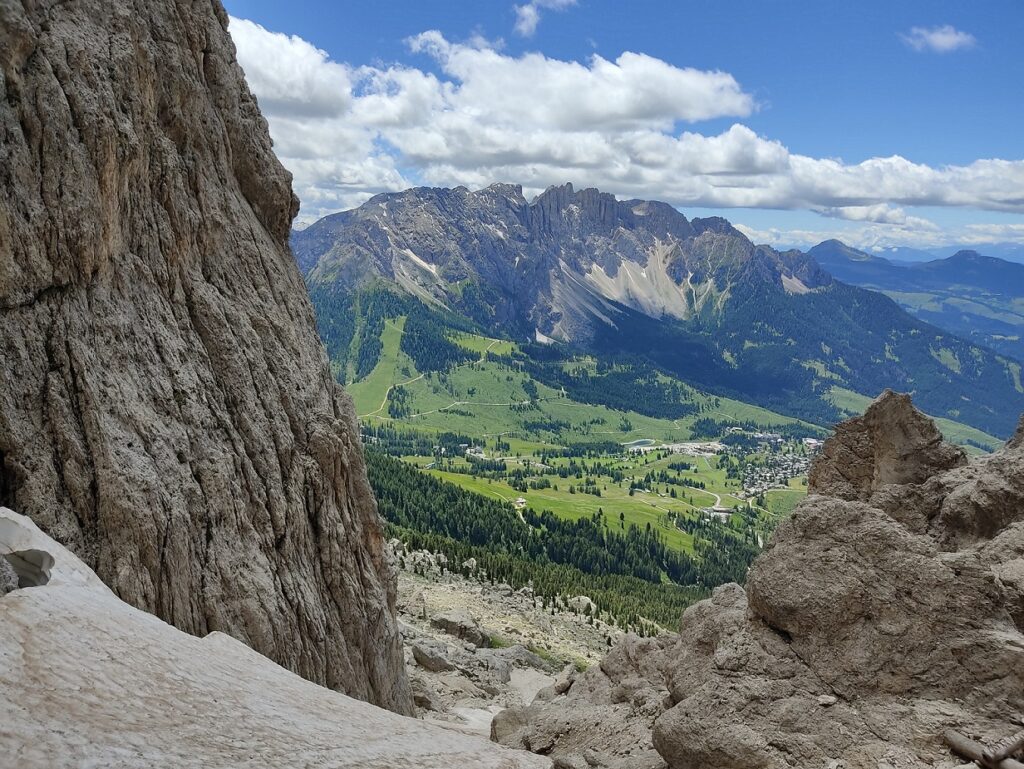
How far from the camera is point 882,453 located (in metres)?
25.9

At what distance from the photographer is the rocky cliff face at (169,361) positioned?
23.2 metres

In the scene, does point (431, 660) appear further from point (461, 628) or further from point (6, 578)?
point (6, 578)

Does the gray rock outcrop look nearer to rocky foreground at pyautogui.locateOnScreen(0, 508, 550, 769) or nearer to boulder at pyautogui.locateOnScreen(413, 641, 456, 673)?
boulder at pyautogui.locateOnScreen(413, 641, 456, 673)

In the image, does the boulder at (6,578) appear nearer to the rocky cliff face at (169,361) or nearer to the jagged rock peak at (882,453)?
the rocky cliff face at (169,361)

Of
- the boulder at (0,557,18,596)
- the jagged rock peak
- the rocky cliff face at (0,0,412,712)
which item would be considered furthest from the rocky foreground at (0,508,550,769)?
the jagged rock peak

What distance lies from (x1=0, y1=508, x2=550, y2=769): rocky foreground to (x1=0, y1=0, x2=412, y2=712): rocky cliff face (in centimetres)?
372

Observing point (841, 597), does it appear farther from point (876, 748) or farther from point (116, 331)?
point (116, 331)

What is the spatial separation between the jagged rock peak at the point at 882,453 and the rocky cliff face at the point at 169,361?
20.7m

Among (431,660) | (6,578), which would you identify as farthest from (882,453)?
(431,660)

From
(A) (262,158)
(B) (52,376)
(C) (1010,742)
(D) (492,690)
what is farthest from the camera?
(D) (492,690)

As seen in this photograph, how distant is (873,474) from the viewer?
85.4ft

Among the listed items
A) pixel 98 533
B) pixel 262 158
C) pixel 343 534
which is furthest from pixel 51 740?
pixel 262 158

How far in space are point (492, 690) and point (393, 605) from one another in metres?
19.2

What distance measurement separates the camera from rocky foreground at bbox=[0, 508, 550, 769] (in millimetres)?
13359
